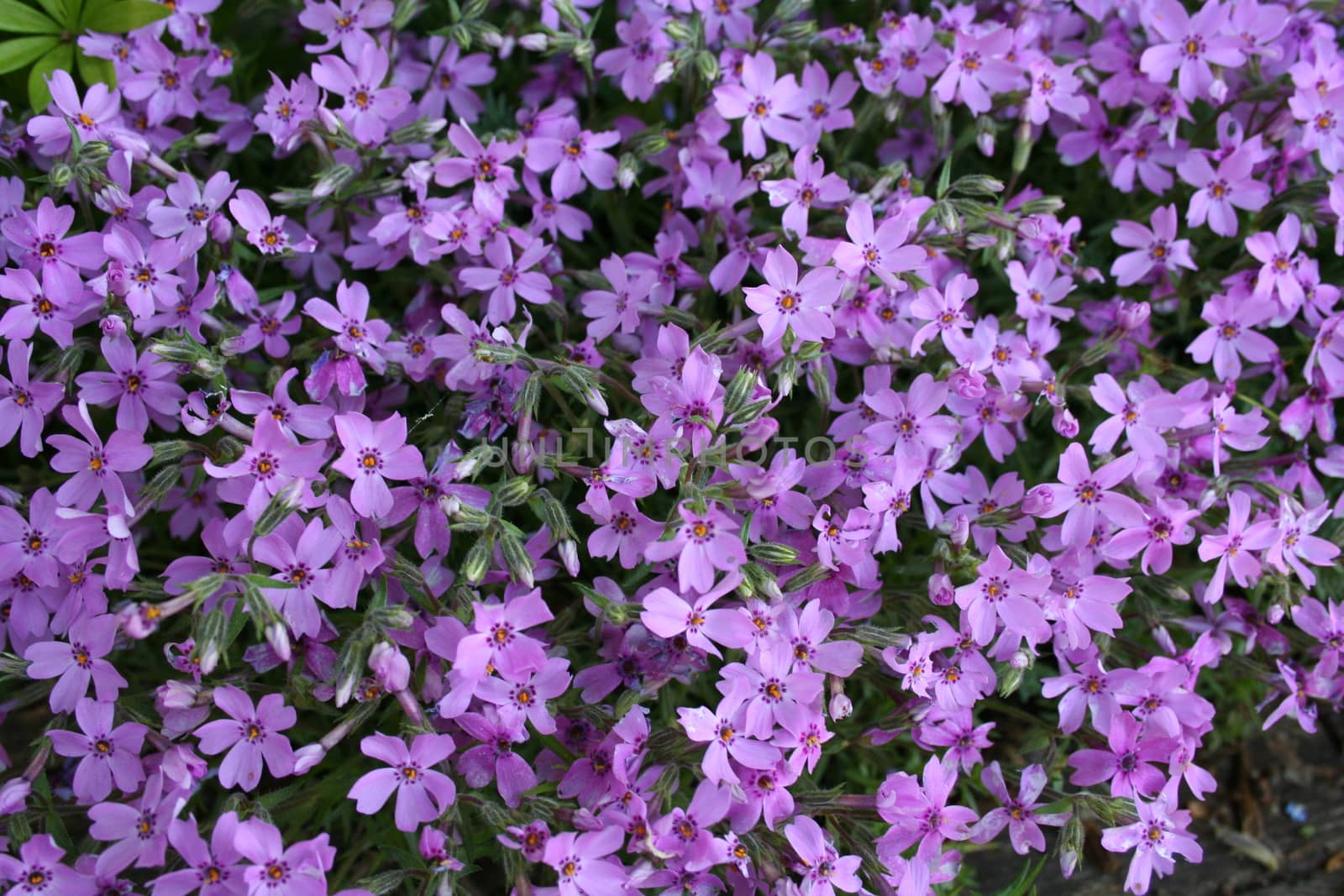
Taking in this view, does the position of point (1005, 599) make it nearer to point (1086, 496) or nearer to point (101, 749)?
point (1086, 496)

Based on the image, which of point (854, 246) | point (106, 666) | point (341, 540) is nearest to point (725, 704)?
point (341, 540)

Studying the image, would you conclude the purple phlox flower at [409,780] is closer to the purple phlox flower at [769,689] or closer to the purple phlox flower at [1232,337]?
the purple phlox flower at [769,689]

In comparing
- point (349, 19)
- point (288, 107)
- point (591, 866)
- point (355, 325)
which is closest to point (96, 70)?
point (288, 107)

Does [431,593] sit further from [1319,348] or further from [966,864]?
[1319,348]

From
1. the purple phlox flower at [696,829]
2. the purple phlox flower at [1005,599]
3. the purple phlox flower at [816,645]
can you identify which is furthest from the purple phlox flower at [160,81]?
the purple phlox flower at [1005,599]

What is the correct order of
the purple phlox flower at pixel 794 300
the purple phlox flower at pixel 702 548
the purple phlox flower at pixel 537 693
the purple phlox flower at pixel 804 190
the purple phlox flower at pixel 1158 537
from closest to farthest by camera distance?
the purple phlox flower at pixel 702 548
the purple phlox flower at pixel 537 693
the purple phlox flower at pixel 794 300
the purple phlox flower at pixel 1158 537
the purple phlox flower at pixel 804 190

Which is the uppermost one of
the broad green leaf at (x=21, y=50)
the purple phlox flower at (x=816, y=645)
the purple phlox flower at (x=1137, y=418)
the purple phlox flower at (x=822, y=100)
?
the broad green leaf at (x=21, y=50)
